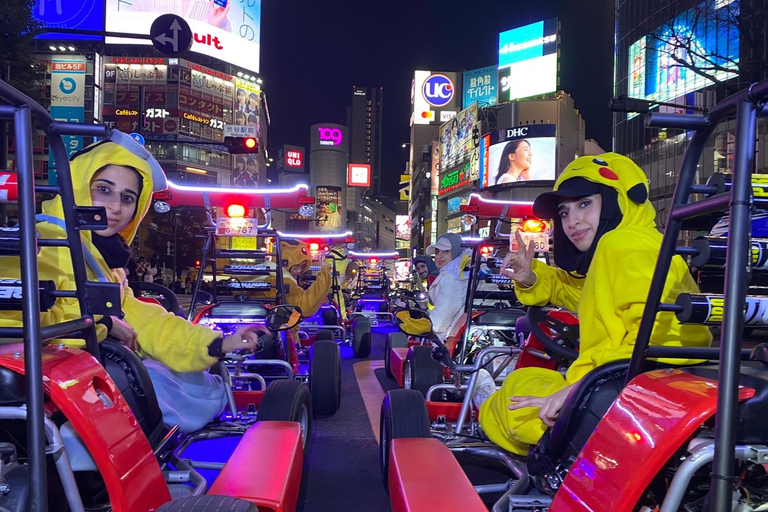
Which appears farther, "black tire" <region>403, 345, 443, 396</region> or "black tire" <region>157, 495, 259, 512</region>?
"black tire" <region>403, 345, 443, 396</region>

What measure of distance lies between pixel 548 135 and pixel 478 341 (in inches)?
1815

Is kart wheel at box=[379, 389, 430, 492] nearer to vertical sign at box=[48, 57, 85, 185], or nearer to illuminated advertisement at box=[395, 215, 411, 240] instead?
vertical sign at box=[48, 57, 85, 185]

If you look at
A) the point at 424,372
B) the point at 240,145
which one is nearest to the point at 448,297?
the point at 424,372

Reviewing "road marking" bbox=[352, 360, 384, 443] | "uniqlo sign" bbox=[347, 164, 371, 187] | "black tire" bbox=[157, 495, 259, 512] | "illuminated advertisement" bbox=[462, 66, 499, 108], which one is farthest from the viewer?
"uniqlo sign" bbox=[347, 164, 371, 187]

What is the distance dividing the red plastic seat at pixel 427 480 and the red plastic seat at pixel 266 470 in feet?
1.49

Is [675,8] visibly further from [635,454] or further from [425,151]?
[425,151]

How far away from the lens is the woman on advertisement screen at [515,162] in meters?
49.8

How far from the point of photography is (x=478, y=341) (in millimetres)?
5828

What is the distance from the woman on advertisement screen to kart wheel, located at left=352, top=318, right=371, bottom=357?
41718 millimetres

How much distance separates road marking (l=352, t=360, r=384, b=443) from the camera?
20.7ft

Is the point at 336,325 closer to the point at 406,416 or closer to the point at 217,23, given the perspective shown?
the point at 406,416

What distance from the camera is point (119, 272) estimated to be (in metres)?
3.25

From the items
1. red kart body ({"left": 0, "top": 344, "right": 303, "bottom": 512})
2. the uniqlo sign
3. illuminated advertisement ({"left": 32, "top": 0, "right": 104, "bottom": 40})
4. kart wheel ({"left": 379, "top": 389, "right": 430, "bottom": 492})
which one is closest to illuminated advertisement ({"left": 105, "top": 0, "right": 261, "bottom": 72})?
illuminated advertisement ({"left": 32, "top": 0, "right": 104, "bottom": 40})

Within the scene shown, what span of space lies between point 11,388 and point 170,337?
1307mm
